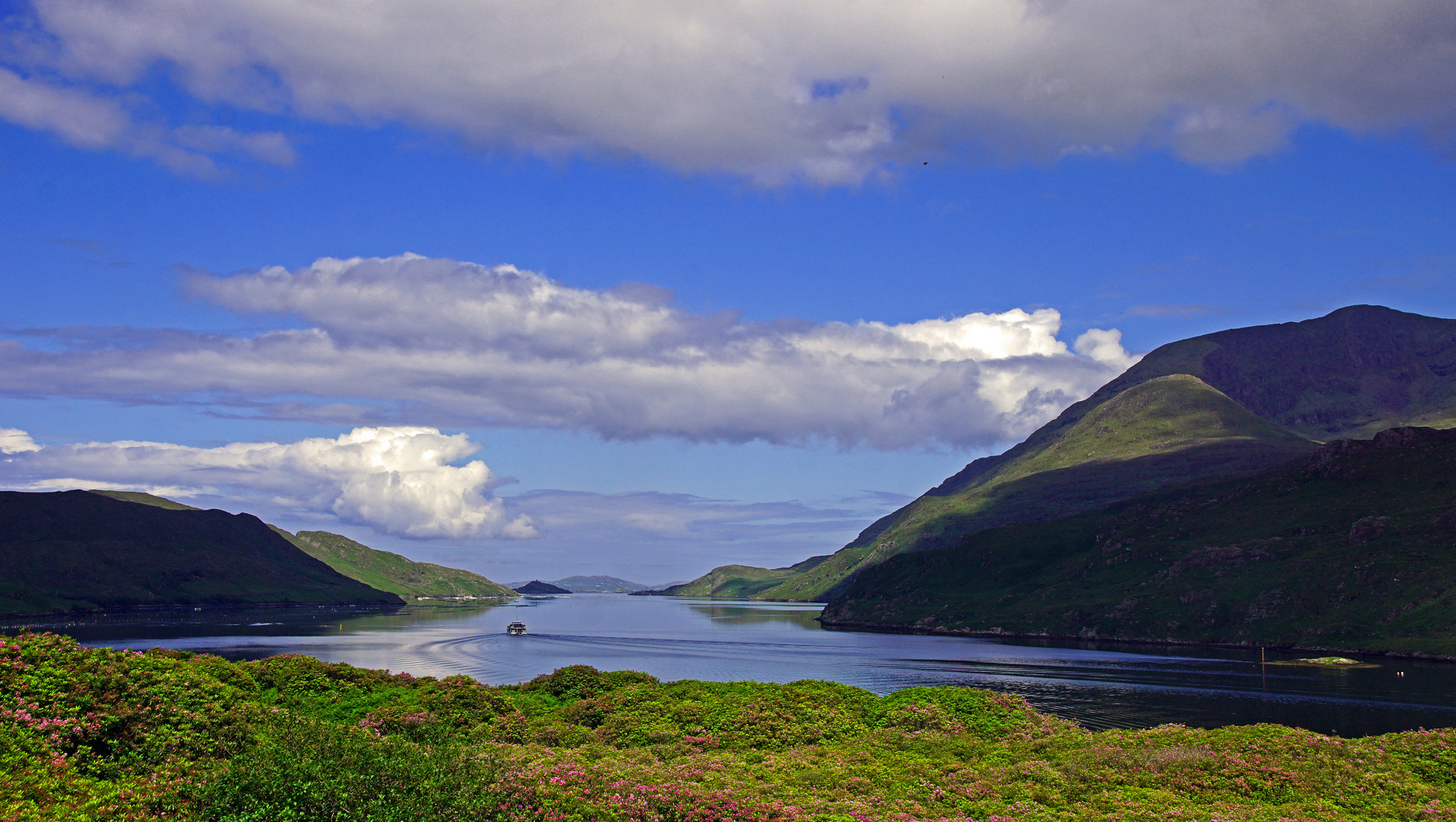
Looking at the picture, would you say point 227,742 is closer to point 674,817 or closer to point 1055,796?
point 674,817

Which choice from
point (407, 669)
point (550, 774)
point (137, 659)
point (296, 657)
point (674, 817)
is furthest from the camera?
point (407, 669)

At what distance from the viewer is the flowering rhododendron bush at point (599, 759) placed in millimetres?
26484

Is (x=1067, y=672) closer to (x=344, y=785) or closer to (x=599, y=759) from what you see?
(x=599, y=759)

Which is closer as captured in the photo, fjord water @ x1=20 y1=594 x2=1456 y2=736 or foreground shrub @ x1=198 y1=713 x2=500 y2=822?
foreground shrub @ x1=198 y1=713 x2=500 y2=822

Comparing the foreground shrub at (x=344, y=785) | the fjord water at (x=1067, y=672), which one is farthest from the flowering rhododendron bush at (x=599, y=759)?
the fjord water at (x=1067, y=672)

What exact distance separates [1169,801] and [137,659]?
4357 centimetres

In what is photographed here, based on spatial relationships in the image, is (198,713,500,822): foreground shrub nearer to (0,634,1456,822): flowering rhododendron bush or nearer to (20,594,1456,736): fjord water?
(0,634,1456,822): flowering rhododendron bush

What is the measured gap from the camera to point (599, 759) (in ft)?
128

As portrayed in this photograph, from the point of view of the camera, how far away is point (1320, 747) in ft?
132

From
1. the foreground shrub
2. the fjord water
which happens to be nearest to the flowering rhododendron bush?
the foreground shrub

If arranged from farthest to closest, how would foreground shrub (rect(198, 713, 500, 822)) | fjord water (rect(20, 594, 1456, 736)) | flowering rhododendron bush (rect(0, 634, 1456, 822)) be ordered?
fjord water (rect(20, 594, 1456, 736)), flowering rhododendron bush (rect(0, 634, 1456, 822)), foreground shrub (rect(198, 713, 500, 822))

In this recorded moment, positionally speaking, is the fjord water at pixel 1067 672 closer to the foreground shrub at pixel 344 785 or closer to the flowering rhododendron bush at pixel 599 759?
the flowering rhododendron bush at pixel 599 759

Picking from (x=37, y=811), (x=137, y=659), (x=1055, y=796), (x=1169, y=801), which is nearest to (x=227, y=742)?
(x=137, y=659)

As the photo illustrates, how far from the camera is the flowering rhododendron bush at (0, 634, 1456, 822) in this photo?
2648 cm
